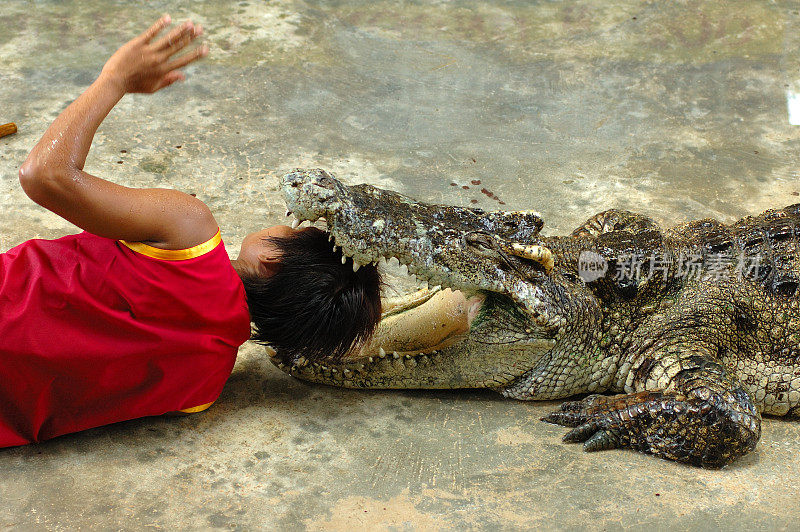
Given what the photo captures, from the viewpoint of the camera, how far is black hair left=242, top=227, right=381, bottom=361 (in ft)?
9.47

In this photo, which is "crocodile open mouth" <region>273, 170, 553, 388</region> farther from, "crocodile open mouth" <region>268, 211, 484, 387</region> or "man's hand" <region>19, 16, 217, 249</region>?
"man's hand" <region>19, 16, 217, 249</region>

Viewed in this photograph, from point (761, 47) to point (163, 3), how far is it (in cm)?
513

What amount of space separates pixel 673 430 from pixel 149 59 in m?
2.28

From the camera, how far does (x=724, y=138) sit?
215 inches

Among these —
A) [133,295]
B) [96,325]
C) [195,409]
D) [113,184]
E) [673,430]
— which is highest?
[113,184]

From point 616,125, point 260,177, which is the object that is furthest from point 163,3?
point 616,125

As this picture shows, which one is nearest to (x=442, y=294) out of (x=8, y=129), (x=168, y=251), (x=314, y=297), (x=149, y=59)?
(x=314, y=297)

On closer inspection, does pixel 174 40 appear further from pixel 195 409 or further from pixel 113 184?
pixel 195 409

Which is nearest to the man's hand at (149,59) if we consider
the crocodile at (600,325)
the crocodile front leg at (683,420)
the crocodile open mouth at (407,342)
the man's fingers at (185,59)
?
the man's fingers at (185,59)

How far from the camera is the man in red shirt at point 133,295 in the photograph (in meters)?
2.50

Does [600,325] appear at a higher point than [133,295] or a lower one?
lower

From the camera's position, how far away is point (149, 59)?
257 centimetres

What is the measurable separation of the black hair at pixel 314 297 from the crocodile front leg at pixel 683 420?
0.90m

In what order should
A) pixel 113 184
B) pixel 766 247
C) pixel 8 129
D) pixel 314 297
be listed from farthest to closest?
pixel 8 129 < pixel 766 247 < pixel 314 297 < pixel 113 184
